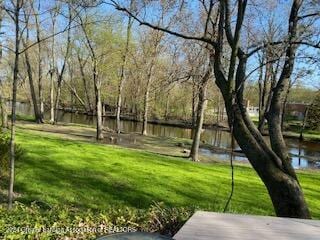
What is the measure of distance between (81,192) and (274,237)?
655 centimetres

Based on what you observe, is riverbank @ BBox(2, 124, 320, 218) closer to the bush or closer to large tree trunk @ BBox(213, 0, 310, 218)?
large tree trunk @ BBox(213, 0, 310, 218)

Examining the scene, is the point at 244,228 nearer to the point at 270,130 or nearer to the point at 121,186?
the point at 270,130

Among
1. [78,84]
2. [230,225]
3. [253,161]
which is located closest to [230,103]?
[253,161]

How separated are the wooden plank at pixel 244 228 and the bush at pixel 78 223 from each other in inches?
35.6

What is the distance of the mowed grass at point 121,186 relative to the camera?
9430mm

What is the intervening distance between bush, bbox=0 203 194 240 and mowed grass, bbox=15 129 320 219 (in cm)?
276

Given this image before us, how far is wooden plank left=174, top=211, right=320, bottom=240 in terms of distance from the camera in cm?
398

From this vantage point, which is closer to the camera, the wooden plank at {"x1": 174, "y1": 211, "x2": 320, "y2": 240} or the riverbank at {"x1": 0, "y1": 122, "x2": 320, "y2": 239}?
the wooden plank at {"x1": 174, "y1": 211, "x2": 320, "y2": 240}

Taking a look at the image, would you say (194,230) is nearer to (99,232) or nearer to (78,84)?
(99,232)

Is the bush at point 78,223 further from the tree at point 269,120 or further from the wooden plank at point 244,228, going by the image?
the tree at point 269,120

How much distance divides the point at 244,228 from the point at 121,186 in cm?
691

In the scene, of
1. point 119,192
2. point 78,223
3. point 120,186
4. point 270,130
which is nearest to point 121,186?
point 120,186

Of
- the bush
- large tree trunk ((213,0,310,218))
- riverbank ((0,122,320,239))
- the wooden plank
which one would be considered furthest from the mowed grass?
the wooden plank

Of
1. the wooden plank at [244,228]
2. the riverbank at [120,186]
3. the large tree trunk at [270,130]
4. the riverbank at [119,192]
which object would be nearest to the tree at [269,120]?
the large tree trunk at [270,130]
